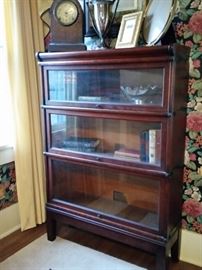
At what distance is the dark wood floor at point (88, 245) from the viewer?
2062 millimetres

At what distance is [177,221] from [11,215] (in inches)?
53.6

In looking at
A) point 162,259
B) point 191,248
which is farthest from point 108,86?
point 191,248

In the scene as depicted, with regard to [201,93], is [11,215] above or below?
below

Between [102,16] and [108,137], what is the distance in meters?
0.80

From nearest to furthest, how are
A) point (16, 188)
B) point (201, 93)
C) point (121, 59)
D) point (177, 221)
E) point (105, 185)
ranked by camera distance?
point (121, 59) < point (201, 93) < point (177, 221) < point (105, 185) < point (16, 188)

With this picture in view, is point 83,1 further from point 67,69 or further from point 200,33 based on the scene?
point 200,33

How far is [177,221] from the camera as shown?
6.49ft

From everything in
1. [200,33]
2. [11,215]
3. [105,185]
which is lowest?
[11,215]

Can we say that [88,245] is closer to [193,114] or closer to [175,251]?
[175,251]

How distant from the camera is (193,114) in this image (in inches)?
74.9

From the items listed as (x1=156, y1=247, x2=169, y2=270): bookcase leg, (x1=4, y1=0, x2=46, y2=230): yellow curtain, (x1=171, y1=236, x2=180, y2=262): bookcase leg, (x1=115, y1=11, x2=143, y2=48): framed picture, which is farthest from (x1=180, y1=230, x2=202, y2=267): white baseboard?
(x1=115, y1=11, x2=143, y2=48): framed picture

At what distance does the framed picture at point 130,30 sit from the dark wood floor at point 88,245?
1.46 m

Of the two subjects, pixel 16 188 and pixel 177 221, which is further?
pixel 16 188

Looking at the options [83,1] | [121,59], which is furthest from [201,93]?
Result: [83,1]
